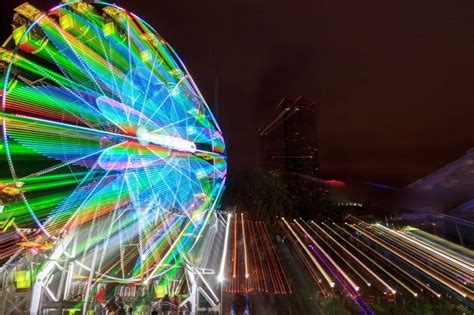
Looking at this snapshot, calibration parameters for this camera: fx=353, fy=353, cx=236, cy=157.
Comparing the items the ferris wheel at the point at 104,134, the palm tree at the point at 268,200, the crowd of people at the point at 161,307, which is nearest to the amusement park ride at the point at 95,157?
the ferris wheel at the point at 104,134

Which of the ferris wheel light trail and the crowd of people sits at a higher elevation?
the ferris wheel light trail

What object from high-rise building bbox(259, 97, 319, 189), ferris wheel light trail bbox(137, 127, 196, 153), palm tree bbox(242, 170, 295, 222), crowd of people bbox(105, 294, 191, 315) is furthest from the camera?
high-rise building bbox(259, 97, 319, 189)

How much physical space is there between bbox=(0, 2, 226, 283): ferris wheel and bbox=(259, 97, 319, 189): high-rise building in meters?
46.4

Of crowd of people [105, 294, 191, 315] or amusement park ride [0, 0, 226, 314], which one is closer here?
amusement park ride [0, 0, 226, 314]

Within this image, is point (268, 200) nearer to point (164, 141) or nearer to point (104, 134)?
point (164, 141)

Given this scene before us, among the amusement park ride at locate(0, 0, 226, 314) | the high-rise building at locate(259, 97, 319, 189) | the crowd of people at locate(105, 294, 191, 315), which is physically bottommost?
the crowd of people at locate(105, 294, 191, 315)

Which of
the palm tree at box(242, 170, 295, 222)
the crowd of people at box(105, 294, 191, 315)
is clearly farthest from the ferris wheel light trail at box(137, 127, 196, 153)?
the palm tree at box(242, 170, 295, 222)

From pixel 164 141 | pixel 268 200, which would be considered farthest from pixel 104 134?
pixel 268 200

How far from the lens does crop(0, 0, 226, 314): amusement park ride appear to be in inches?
370

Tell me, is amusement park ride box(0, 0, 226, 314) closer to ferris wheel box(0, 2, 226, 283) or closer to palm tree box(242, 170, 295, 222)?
ferris wheel box(0, 2, 226, 283)

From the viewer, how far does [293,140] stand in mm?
67625

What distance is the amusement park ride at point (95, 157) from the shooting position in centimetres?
940

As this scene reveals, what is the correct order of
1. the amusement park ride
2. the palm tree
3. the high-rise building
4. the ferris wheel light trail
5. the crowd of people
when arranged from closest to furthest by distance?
the amusement park ride
the ferris wheel light trail
the crowd of people
the palm tree
the high-rise building

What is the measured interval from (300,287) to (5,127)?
16.7 m
